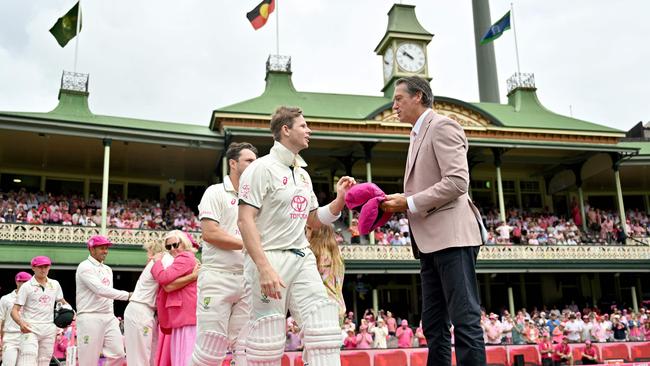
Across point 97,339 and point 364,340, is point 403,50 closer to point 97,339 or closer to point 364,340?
point 364,340

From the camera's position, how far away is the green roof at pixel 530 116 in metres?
26.8

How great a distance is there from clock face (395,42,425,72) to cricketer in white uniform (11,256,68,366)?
23.1m

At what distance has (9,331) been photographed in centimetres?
966

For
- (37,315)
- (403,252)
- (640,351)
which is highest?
(403,252)

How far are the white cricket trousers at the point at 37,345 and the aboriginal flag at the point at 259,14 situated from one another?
1949 cm

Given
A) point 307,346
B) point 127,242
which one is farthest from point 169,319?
point 127,242

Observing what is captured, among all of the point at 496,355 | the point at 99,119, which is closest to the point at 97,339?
the point at 496,355

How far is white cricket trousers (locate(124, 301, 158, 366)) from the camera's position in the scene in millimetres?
6785

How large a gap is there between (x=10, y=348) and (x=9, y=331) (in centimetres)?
32

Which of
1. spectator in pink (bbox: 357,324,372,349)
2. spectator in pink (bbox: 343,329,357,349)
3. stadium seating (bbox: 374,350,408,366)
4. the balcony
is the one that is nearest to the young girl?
stadium seating (bbox: 374,350,408,366)

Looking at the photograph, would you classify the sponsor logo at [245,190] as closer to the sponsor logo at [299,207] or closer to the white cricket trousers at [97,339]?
the sponsor logo at [299,207]

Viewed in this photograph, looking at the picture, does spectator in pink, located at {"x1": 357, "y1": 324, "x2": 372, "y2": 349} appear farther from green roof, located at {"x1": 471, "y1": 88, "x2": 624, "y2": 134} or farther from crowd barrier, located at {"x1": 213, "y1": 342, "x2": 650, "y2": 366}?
green roof, located at {"x1": 471, "y1": 88, "x2": 624, "y2": 134}

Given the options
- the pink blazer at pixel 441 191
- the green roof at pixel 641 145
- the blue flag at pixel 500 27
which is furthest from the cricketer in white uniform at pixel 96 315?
the blue flag at pixel 500 27

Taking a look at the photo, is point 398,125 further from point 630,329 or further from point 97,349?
point 97,349
